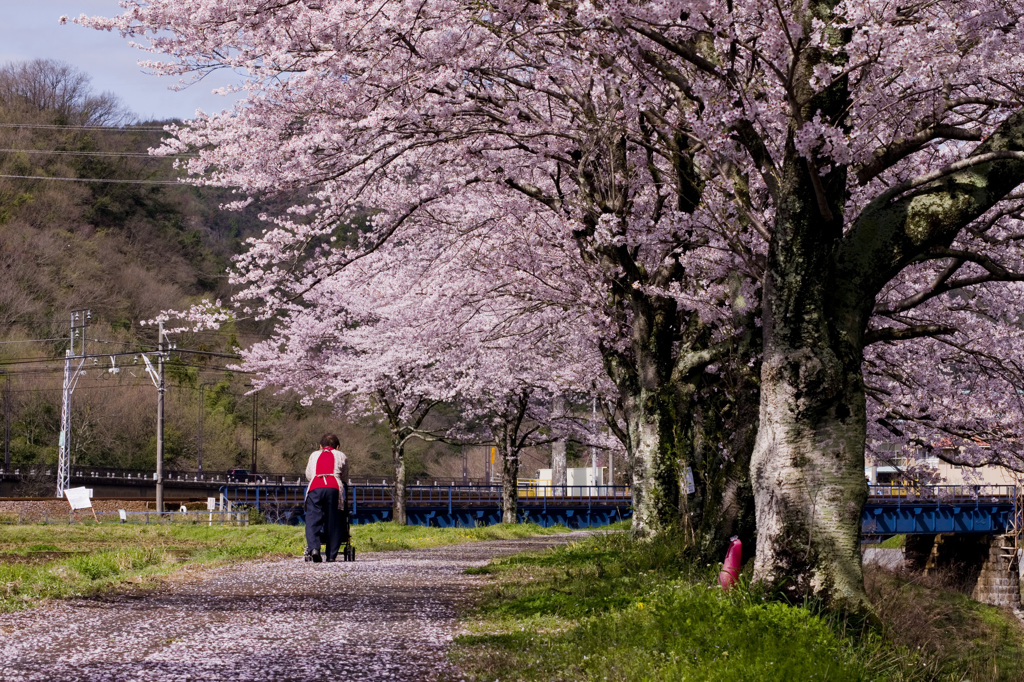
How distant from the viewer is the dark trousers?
41.1ft

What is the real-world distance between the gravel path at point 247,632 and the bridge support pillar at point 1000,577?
43654 mm

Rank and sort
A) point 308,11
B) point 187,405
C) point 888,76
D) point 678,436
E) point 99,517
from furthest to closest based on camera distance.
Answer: point 187,405 < point 99,517 < point 678,436 < point 308,11 < point 888,76

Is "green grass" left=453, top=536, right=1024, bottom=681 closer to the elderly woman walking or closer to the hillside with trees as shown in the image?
the elderly woman walking

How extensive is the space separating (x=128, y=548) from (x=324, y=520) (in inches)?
352

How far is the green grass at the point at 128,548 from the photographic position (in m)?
10.2

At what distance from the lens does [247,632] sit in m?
7.52

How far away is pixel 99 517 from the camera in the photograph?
125ft

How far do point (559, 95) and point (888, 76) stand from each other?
4743 millimetres

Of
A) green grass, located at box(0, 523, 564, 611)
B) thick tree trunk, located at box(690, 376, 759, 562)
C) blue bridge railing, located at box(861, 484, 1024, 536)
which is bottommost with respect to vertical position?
blue bridge railing, located at box(861, 484, 1024, 536)

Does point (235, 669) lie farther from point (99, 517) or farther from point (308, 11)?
point (99, 517)

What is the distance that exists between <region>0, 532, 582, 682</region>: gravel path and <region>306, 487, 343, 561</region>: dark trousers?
0.78 m

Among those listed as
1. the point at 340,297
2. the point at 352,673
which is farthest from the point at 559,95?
the point at 340,297

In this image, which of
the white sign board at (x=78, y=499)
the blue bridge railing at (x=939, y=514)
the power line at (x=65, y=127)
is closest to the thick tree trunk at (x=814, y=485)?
the white sign board at (x=78, y=499)

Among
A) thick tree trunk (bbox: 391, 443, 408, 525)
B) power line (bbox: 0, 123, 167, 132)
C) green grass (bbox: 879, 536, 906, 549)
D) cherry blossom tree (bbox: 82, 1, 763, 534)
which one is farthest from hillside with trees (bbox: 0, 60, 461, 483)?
cherry blossom tree (bbox: 82, 1, 763, 534)
